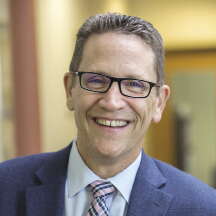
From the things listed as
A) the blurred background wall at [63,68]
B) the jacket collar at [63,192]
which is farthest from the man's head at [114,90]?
the blurred background wall at [63,68]

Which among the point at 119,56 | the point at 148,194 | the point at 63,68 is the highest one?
the point at 119,56

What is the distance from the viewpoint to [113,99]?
1437 millimetres

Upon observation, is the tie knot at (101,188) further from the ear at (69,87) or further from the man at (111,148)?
the ear at (69,87)

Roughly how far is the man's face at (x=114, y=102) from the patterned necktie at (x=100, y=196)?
0.08 m

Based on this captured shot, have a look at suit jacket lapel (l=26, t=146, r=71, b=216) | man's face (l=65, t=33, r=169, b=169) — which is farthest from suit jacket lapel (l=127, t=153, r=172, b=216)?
suit jacket lapel (l=26, t=146, r=71, b=216)

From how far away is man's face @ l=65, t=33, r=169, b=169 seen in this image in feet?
4.75

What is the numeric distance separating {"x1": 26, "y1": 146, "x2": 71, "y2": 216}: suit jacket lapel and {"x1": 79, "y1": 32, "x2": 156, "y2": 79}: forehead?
361 mm

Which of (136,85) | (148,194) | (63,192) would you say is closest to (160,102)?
(136,85)

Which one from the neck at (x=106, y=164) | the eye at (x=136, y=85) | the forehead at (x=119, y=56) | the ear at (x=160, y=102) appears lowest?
the neck at (x=106, y=164)

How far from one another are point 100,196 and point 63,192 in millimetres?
125

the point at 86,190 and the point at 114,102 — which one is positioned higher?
the point at 114,102

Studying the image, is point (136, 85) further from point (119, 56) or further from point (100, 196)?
point (100, 196)

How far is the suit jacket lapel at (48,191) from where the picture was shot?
1.52m

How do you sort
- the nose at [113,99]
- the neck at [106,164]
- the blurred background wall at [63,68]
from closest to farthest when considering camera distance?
1. the nose at [113,99]
2. the neck at [106,164]
3. the blurred background wall at [63,68]
